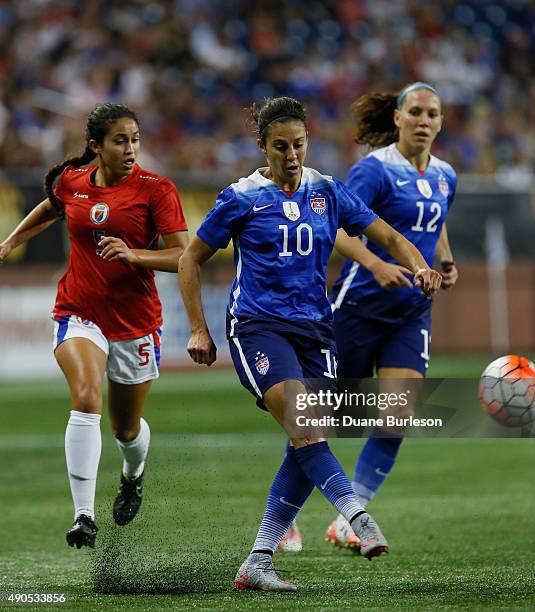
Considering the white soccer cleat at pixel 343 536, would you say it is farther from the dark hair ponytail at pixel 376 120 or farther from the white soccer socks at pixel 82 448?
the dark hair ponytail at pixel 376 120

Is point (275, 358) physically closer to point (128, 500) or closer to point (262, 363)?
point (262, 363)

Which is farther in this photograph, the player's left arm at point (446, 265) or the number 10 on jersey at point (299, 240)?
the player's left arm at point (446, 265)

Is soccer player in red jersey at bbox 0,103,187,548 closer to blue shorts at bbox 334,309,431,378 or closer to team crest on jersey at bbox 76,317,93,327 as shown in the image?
team crest on jersey at bbox 76,317,93,327

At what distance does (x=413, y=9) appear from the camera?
926 inches

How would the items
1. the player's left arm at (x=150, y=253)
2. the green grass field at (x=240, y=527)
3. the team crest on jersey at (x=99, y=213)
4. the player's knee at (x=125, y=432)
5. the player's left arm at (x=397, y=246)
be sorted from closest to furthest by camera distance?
the green grass field at (x=240, y=527) < the player's left arm at (x=397, y=246) < the player's left arm at (x=150, y=253) < the team crest on jersey at (x=99, y=213) < the player's knee at (x=125, y=432)

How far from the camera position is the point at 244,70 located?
856 inches

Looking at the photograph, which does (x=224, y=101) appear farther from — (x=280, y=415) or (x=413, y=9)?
(x=280, y=415)

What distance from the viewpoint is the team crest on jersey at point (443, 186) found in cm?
722

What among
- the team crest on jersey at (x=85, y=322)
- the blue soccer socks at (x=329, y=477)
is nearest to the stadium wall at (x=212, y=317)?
the team crest on jersey at (x=85, y=322)

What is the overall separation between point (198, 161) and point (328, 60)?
3939mm

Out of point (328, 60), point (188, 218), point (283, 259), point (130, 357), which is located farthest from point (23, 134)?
point (283, 259)

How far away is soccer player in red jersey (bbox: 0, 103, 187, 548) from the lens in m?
6.38

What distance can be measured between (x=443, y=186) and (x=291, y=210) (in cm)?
185

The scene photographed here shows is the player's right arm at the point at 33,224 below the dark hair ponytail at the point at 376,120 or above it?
below
